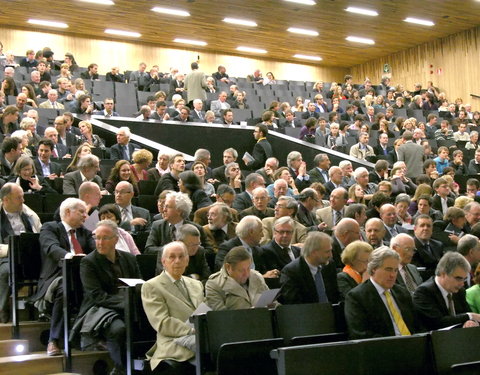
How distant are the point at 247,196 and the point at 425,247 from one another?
1.75 meters

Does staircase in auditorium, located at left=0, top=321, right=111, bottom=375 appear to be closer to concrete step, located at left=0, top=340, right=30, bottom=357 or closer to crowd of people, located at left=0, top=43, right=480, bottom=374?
concrete step, located at left=0, top=340, right=30, bottom=357

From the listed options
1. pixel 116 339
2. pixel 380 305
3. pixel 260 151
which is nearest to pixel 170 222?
pixel 116 339

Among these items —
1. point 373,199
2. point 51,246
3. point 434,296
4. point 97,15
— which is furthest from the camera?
point 97,15

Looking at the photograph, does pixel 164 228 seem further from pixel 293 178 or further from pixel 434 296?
pixel 293 178

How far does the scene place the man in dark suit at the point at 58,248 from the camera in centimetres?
466

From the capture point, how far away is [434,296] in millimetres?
4547

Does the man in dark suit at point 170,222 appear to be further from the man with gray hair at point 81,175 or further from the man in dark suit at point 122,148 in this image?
the man in dark suit at point 122,148

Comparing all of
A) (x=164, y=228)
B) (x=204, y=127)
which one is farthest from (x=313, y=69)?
(x=164, y=228)

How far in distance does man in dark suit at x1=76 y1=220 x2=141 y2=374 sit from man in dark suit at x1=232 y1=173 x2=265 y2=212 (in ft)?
8.20

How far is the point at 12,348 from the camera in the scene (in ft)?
15.2

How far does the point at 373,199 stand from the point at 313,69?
1580 cm

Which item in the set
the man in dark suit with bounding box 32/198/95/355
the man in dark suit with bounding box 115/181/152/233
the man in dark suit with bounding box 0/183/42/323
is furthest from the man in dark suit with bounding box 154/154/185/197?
the man in dark suit with bounding box 32/198/95/355

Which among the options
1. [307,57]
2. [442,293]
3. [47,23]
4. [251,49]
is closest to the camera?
[442,293]

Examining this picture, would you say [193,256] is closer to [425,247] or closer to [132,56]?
[425,247]
